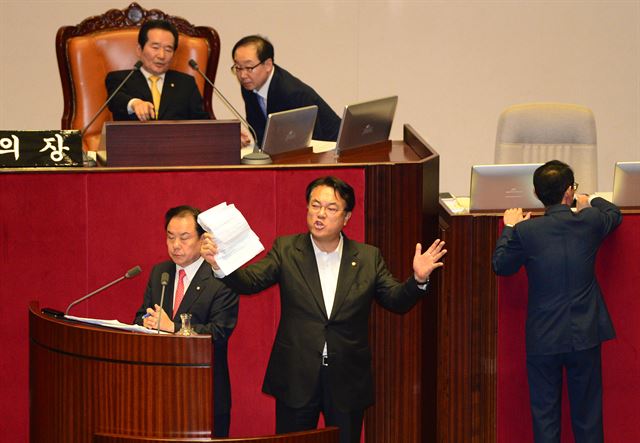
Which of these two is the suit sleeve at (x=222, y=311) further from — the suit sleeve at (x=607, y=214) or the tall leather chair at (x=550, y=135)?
the tall leather chair at (x=550, y=135)

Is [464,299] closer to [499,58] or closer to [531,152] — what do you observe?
[531,152]

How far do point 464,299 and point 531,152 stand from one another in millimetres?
1225

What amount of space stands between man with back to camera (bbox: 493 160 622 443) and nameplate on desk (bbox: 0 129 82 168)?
162 cm

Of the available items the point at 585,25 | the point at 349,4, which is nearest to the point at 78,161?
the point at 349,4

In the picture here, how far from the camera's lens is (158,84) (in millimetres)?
5949

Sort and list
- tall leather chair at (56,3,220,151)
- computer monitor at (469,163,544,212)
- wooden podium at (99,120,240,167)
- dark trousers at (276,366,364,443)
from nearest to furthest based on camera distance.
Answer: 1. dark trousers at (276,366,364,443)
2. wooden podium at (99,120,240,167)
3. computer monitor at (469,163,544,212)
4. tall leather chair at (56,3,220,151)

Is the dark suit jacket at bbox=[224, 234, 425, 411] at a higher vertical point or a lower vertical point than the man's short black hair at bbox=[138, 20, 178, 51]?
lower

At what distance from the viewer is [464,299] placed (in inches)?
200

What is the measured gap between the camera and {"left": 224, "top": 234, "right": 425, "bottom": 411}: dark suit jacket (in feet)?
14.6

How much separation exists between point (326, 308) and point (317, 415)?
0.38m

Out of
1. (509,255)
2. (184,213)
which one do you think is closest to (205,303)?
(184,213)

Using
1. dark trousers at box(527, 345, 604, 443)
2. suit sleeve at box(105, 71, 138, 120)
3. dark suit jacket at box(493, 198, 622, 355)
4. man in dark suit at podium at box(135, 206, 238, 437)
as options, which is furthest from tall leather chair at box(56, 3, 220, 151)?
dark trousers at box(527, 345, 604, 443)

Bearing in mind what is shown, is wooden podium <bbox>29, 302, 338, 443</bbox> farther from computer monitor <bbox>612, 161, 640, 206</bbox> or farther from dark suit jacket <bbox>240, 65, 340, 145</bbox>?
dark suit jacket <bbox>240, 65, 340, 145</bbox>

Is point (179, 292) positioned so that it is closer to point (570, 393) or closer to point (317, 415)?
point (317, 415)
